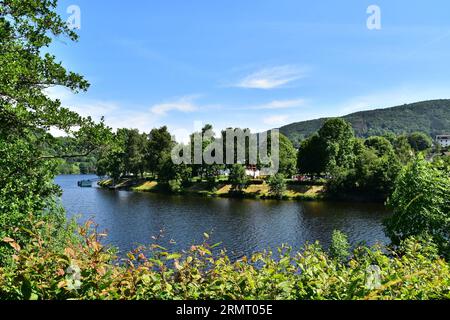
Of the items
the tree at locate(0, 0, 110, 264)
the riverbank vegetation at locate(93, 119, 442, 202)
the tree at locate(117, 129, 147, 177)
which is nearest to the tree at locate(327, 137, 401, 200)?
the riverbank vegetation at locate(93, 119, 442, 202)

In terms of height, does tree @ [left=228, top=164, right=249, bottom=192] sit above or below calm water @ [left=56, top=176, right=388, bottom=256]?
above

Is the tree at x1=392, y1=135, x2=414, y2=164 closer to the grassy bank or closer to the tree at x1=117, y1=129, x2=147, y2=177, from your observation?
the grassy bank

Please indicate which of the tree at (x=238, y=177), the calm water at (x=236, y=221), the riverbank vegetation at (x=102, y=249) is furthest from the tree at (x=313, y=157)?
the riverbank vegetation at (x=102, y=249)

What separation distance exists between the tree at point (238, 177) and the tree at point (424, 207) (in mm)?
56524

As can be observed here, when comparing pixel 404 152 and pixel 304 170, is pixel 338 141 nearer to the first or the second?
pixel 304 170

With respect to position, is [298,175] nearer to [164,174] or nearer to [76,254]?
[164,174]

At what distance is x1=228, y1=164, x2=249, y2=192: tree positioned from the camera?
79.2 meters

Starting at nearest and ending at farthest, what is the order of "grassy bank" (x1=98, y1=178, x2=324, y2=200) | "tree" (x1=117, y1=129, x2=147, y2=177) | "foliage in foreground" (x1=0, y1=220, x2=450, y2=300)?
"foliage in foreground" (x1=0, y1=220, x2=450, y2=300)
"grassy bank" (x1=98, y1=178, x2=324, y2=200)
"tree" (x1=117, y1=129, x2=147, y2=177)

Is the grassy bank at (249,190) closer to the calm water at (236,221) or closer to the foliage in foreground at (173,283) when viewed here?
the calm water at (236,221)

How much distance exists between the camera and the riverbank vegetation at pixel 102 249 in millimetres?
4062

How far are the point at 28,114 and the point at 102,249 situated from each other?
771 centimetres

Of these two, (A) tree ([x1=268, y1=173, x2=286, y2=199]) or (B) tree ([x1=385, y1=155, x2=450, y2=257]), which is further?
(A) tree ([x1=268, y1=173, x2=286, y2=199])

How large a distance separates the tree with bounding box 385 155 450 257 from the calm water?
47.7ft
